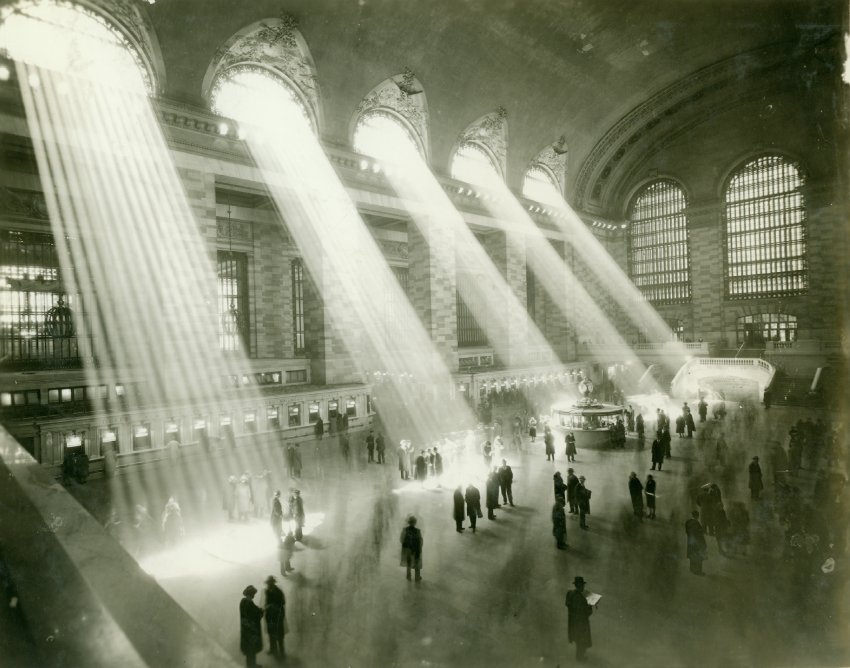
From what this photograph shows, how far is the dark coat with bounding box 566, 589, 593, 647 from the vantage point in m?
5.36

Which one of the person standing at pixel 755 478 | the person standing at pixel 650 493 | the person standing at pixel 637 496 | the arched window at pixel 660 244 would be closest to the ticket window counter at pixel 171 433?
the person standing at pixel 637 496

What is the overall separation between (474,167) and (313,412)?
44.9ft

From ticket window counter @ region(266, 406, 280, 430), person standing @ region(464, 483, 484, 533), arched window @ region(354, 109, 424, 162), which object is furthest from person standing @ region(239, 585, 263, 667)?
arched window @ region(354, 109, 424, 162)

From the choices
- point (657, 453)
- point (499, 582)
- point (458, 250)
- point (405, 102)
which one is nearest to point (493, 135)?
point (405, 102)

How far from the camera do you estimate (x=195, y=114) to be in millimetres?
15312

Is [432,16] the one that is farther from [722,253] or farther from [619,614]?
[722,253]

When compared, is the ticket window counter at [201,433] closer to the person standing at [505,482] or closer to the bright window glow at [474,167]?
the person standing at [505,482]

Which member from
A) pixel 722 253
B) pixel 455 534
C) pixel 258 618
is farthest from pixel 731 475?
pixel 722 253

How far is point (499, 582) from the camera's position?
7.02 meters

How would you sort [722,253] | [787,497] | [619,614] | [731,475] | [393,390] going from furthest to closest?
[722,253], [393,390], [731,475], [787,497], [619,614]

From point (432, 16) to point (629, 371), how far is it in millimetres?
20547

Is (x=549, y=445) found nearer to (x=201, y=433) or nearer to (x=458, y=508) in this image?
(x=458, y=508)

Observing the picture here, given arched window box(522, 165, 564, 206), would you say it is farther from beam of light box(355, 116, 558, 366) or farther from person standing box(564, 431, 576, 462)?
person standing box(564, 431, 576, 462)

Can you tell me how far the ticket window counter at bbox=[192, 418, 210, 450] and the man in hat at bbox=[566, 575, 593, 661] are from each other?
478 inches
